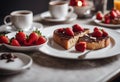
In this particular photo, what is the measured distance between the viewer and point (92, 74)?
1.15m

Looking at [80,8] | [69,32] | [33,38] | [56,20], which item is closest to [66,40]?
[69,32]

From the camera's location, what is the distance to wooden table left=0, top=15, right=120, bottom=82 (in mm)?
1112

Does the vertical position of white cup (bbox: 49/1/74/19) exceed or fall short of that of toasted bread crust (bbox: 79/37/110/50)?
it exceeds it

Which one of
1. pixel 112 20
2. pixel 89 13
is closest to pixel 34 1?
pixel 89 13

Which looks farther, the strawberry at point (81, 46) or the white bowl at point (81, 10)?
the white bowl at point (81, 10)

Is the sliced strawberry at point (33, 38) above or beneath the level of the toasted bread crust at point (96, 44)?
above

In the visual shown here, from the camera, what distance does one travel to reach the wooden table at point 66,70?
43.8 inches

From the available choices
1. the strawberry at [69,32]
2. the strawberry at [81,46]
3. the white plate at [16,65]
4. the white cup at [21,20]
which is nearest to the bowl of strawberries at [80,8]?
the white cup at [21,20]

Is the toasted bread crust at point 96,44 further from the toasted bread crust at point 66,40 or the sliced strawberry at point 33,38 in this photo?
the sliced strawberry at point 33,38

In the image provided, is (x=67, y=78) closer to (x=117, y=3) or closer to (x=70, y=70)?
(x=70, y=70)

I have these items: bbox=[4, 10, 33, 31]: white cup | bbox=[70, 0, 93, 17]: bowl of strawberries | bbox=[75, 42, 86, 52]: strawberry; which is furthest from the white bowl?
bbox=[75, 42, 86, 52]: strawberry

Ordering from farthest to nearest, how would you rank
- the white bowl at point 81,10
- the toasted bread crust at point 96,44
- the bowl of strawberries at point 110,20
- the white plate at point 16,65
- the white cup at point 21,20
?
the white bowl at point 81,10, the bowl of strawberries at point 110,20, the white cup at point 21,20, the toasted bread crust at point 96,44, the white plate at point 16,65

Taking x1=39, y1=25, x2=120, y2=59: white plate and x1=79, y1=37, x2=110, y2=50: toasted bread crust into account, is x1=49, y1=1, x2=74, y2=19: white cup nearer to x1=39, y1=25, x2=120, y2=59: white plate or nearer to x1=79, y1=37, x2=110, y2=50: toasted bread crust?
x1=39, y1=25, x2=120, y2=59: white plate

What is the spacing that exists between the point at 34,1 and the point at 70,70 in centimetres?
156
